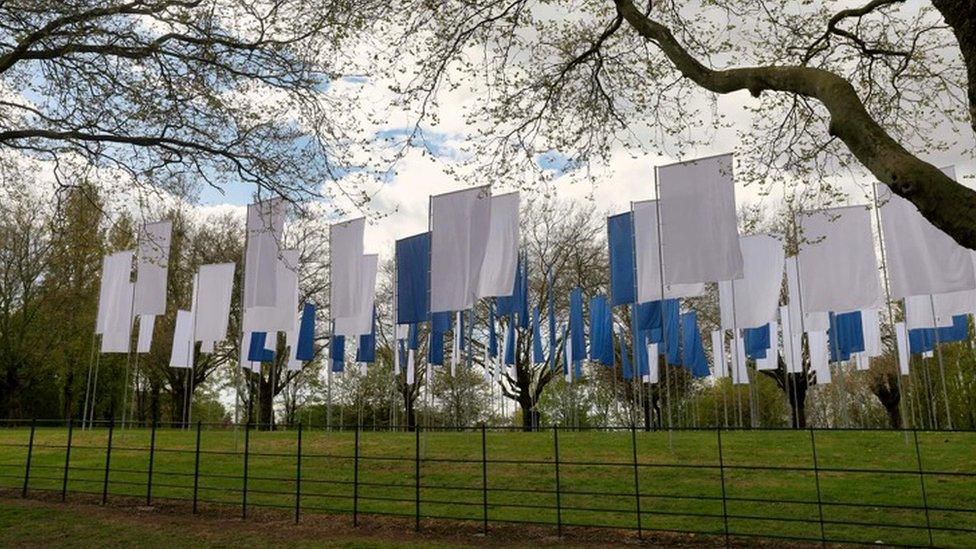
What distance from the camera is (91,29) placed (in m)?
9.95

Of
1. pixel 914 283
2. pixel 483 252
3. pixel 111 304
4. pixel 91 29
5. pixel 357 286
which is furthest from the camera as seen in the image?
pixel 111 304

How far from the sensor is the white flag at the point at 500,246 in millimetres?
16297

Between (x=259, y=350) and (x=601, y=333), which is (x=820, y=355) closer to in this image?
(x=601, y=333)

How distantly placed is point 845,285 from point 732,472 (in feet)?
16.1

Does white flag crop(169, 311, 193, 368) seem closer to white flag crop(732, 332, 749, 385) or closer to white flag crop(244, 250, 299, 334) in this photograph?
white flag crop(244, 250, 299, 334)

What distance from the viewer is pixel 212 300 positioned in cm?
2169

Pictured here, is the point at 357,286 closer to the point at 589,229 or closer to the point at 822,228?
the point at 822,228

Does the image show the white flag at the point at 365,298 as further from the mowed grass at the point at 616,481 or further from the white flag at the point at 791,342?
the white flag at the point at 791,342

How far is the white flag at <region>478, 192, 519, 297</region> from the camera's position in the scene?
16.3 meters

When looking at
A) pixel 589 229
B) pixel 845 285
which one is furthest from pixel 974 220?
pixel 589 229

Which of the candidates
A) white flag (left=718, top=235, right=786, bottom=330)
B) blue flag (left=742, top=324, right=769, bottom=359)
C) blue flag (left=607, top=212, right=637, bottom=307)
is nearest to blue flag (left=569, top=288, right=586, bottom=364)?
blue flag (left=607, top=212, right=637, bottom=307)

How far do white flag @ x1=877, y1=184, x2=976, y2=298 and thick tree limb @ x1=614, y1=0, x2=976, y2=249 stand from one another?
8.38 m

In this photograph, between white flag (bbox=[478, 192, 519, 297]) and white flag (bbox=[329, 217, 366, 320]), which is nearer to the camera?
white flag (bbox=[478, 192, 519, 297])

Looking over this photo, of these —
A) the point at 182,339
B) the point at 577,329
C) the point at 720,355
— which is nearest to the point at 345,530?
the point at 577,329
